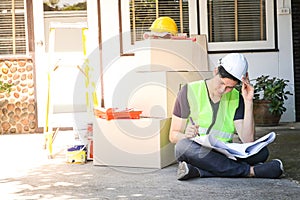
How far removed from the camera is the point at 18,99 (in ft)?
22.8

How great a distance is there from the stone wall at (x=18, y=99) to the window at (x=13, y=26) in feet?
0.54

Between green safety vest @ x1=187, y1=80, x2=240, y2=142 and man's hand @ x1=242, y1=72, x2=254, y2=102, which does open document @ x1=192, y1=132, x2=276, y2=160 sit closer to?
green safety vest @ x1=187, y1=80, x2=240, y2=142

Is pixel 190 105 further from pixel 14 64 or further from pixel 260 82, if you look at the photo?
pixel 14 64

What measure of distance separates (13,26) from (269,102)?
3.27m

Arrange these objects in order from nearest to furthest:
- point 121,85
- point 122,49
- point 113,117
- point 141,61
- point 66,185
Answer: point 66,185, point 113,117, point 141,61, point 121,85, point 122,49

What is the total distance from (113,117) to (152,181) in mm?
780

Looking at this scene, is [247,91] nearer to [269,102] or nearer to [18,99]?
[269,102]

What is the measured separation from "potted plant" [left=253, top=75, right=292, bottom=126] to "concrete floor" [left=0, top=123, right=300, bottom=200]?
1.91 metres

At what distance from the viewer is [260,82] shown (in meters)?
6.85

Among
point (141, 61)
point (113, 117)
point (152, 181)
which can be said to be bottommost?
point (152, 181)

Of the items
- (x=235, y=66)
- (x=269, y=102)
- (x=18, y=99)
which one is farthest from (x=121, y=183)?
(x=18, y=99)

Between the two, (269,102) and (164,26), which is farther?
(269,102)

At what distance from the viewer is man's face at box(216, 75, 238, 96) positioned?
3.51m

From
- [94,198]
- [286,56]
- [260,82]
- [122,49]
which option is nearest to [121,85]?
[122,49]
